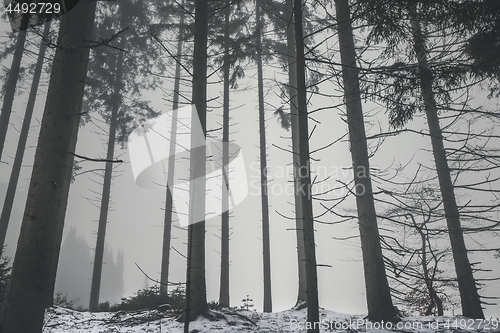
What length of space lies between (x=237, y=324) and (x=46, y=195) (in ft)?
14.7

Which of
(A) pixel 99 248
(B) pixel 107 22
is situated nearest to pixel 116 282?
(A) pixel 99 248

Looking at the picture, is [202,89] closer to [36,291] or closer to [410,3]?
[410,3]

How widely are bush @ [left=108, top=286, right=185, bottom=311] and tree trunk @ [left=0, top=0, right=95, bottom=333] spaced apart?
736 cm

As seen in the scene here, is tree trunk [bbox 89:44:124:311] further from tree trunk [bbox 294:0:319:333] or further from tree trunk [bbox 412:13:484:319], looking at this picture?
tree trunk [bbox 412:13:484:319]

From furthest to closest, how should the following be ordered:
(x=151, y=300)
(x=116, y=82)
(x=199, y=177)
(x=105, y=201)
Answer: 1. (x=105, y=201)
2. (x=116, y=82)
3. (x=151, y=300)
4. (x=199, y=177)

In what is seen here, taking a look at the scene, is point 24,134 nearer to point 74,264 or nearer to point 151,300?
point 151,300

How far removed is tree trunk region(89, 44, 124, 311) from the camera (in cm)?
1245

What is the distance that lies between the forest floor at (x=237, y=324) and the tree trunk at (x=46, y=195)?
2.75 meters

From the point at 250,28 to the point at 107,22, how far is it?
22.1 ft

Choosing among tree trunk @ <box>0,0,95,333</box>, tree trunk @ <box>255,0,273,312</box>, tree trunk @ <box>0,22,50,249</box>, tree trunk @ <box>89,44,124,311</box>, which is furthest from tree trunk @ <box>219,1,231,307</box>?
tree trunk @ <box>0,22,50,249</box>

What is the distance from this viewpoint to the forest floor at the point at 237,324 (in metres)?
5.34

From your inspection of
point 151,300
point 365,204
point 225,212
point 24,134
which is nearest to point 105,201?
point 24,134

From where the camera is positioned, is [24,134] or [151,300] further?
[24,134]

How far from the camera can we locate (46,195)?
360 centimetres
